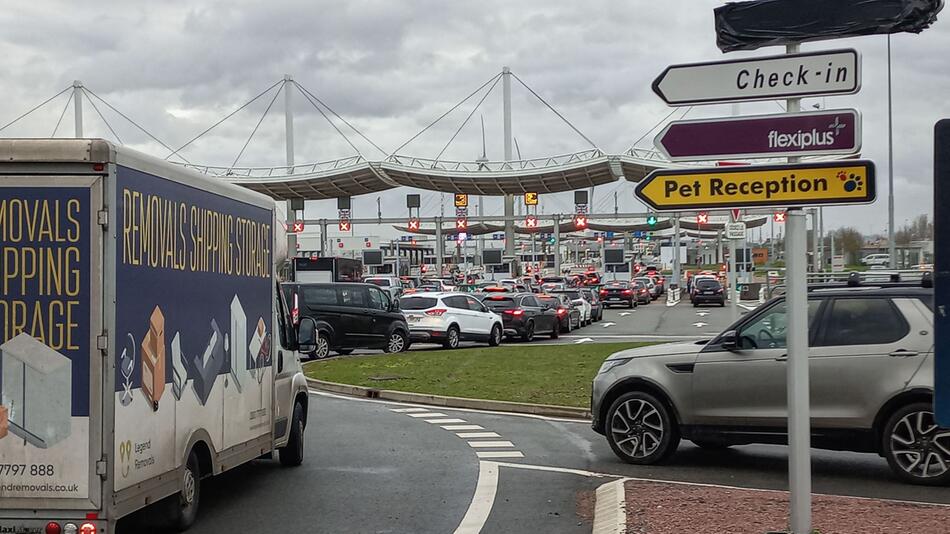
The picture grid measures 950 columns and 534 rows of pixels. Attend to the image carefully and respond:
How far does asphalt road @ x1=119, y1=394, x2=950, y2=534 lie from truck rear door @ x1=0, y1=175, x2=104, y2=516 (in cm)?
167

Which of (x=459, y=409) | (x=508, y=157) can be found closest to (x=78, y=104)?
(x=508, y=157)

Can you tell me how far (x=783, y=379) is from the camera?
36.0 feet

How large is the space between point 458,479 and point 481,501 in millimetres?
1186

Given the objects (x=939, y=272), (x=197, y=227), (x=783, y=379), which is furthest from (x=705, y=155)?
(x=783, y=379)

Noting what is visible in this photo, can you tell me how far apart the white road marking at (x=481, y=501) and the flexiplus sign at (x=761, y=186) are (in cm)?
326

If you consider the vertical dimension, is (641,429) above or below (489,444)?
above

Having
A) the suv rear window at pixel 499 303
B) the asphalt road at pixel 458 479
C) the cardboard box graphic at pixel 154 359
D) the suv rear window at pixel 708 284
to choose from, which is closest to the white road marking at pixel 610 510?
the asphalt road at pixel 458 479

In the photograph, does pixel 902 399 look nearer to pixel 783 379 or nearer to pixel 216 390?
pixel 783 379

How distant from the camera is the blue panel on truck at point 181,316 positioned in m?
7.15

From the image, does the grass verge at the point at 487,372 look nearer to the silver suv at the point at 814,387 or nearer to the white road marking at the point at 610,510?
the silver suv at the point at 814,387

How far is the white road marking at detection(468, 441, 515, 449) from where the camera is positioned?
Result: 13531 mm

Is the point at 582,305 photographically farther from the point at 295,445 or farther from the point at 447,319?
the point at 295,445

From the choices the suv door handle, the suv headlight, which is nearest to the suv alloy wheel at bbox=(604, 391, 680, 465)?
the suv headlight

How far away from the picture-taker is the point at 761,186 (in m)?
7.15
